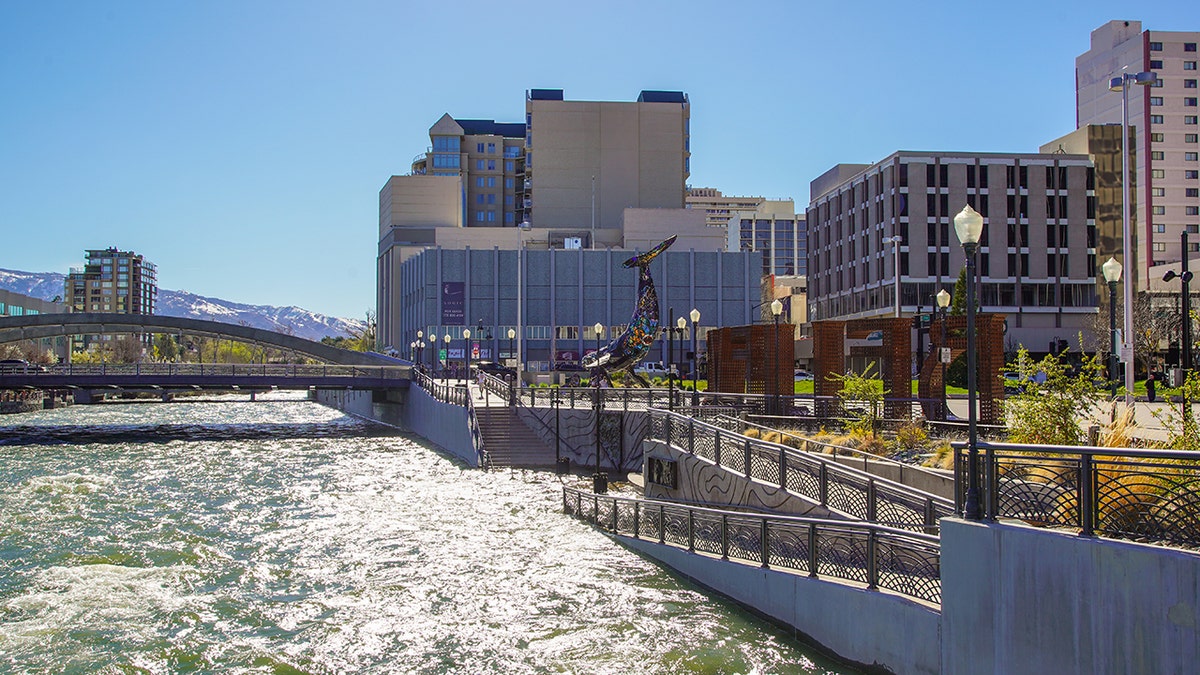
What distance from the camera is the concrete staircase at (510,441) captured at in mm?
39469

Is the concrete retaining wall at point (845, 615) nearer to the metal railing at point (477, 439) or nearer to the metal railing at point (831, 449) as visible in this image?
the metal railing at point (831, 449)

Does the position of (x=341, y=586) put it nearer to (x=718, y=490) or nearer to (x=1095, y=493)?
(x=718, y=490)

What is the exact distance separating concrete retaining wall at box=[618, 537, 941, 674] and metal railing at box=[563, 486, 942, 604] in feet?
0.67

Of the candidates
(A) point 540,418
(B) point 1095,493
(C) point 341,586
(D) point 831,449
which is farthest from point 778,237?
(B) point 1095,493

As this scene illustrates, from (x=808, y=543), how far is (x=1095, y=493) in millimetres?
5026

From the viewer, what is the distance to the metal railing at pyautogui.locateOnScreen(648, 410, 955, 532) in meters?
14.0

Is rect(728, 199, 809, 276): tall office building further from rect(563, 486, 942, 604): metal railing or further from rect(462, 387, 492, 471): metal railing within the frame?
rect(563, 486, 942, 604): metal railing

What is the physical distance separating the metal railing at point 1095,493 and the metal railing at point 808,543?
1.28 m

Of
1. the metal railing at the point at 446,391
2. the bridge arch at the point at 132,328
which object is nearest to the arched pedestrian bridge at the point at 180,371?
the bridge arch at the point at 132,328

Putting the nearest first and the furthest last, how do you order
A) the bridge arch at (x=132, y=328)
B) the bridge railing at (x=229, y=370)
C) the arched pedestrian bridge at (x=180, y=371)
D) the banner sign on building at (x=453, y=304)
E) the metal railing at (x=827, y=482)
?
the metal railing at (x=827, y=482), the arched pedestrian bridge at (x=180, y=371), the bridge railing at (x=229, y=370), the bridge arch at (x=132, y=328), the banner sign on building at (x=453, y=304)

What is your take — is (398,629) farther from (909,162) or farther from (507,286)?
(507,286)

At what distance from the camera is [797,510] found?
1678cm

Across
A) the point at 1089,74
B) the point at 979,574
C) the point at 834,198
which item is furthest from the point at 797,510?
the point at 1089,74

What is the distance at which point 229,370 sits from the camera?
6219cm
